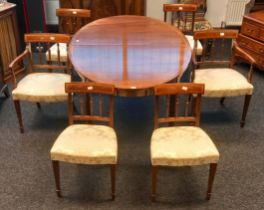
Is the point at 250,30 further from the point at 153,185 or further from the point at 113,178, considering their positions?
the point at 113,178

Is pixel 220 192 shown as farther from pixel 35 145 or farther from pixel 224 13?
pixel 224 13

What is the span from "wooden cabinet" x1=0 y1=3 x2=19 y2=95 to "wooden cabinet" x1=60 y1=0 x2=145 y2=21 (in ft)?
2.72

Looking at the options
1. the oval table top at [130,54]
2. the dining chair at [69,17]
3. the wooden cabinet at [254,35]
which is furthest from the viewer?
the wooden cabinet at [254,35]

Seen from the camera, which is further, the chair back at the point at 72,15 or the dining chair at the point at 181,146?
the chair back at the point at 72,15

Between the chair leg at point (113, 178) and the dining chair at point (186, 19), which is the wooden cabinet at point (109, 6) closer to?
the dining chair at point (186, 19)

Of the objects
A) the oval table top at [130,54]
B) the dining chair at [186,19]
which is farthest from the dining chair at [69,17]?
the dining chair at [186,19]

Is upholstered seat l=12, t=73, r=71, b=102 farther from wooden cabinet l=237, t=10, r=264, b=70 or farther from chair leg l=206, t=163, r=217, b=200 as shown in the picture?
wooden cabinet l=237, t=10, r=264, b=70

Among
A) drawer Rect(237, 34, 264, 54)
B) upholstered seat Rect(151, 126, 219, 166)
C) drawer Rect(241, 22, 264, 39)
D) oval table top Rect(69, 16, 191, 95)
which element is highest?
oval table top Rect(69, 16, 191, 95)

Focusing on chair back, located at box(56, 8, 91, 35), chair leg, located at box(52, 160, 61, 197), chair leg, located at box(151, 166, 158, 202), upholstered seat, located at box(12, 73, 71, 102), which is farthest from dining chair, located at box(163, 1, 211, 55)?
chair leg, located at box(52, 160, 61, 197)

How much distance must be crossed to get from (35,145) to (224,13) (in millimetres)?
3391

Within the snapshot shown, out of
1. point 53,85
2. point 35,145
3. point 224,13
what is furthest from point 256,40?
point 35,145

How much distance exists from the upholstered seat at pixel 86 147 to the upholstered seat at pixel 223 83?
3.29ft

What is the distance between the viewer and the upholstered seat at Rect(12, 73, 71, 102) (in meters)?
2.68

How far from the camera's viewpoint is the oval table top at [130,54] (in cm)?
225
